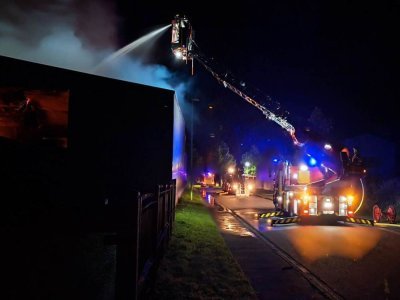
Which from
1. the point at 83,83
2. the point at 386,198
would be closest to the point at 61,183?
the point at 83,83

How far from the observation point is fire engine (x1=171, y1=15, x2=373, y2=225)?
14.9 m

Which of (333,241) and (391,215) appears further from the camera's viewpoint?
(391,215)

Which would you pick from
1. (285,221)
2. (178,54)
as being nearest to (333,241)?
(285,221)

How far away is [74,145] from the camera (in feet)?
48.7

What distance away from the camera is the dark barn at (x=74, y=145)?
11969 mm

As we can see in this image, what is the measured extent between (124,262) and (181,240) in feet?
21.3

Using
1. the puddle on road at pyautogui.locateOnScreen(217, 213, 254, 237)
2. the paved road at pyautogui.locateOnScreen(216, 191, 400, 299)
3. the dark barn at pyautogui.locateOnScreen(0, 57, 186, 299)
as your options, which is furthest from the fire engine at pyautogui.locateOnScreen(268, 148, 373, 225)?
the dark barn at pyautogui.locateOnScreen(0, 57, 186, 299)

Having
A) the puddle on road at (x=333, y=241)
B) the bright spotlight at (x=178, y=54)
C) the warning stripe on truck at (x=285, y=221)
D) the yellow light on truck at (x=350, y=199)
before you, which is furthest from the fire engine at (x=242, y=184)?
the bright spotlight at (x=178, y=54)

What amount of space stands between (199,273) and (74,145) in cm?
931

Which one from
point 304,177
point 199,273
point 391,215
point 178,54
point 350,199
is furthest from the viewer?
point 304,177

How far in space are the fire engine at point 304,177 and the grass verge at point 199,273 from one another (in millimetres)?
5941

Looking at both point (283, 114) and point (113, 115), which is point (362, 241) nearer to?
point (283, 114)

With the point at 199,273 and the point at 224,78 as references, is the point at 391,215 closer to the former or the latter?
the point at 224,78

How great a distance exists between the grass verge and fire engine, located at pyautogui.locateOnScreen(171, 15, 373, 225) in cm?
594
